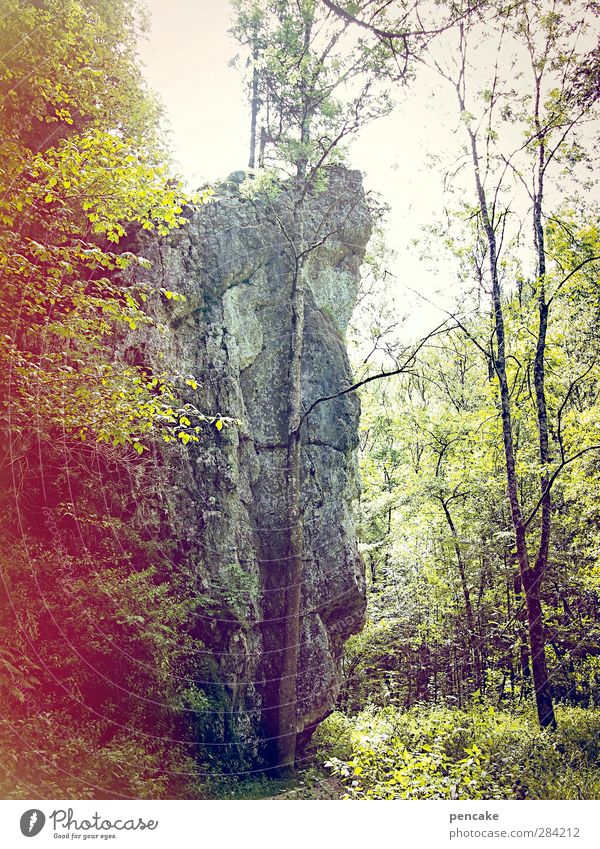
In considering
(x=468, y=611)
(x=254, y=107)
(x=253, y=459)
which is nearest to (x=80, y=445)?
(x=253, y=459)

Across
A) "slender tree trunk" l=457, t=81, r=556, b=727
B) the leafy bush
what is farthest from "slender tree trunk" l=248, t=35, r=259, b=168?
the leafy bush

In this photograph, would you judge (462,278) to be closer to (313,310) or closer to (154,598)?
(313,310)

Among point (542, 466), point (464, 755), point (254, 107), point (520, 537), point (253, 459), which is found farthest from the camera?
point (254, 107)

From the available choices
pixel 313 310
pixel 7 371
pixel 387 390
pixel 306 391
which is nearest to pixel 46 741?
pixel 7 371

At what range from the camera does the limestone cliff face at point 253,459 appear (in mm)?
6465

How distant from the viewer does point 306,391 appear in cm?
861

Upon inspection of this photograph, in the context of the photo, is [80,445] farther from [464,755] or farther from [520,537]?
[464,755]

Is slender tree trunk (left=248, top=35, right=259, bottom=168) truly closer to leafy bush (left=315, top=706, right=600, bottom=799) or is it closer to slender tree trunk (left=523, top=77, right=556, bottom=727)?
slender tree trunk (left=523, top=77, right=556, bottom=727)

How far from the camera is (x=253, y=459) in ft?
25.1

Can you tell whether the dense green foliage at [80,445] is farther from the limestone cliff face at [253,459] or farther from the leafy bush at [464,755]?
the leafy bush at [464,755]

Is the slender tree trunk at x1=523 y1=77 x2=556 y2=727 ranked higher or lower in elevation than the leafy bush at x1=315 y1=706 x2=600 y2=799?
higher

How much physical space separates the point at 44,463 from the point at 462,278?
24.8ft

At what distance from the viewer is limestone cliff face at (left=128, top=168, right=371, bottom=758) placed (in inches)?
255

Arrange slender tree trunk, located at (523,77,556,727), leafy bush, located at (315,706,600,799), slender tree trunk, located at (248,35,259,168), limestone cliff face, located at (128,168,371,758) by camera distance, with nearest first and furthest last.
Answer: leafy bush, located at (315,706,600,799) < limestone cliff face, located at (128,168,371,758) < slender tree trunk, located at (523,77,556,727) < slender tree trunk, located at (248,35,259,168)
